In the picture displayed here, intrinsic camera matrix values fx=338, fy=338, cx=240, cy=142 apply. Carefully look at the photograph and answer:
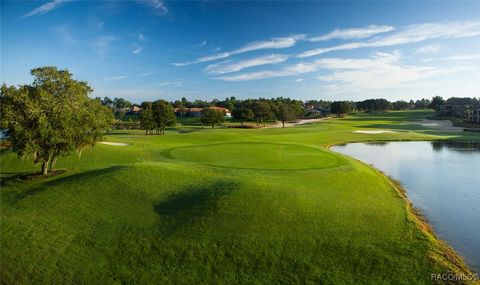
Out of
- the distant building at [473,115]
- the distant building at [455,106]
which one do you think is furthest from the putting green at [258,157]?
the distant building at [455,106]

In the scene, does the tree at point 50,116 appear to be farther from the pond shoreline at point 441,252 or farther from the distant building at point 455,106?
the distant building at point 455,106

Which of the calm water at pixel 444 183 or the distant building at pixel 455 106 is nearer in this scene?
the calm water at pixel 444 183

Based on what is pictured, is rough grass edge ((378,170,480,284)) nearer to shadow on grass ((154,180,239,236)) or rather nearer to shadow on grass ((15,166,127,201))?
shadow on grass ((154,180,239,236))

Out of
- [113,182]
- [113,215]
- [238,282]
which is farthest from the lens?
[113,182]

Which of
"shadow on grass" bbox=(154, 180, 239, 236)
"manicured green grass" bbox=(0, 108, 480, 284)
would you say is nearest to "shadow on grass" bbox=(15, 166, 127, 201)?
"manicured green grass" bbox=(0, 108, 480, 284)

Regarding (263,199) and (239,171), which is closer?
(263,199)

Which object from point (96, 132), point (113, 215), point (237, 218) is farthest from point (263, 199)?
point (96, 132)

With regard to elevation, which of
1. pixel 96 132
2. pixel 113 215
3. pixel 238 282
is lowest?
pixel 238 282

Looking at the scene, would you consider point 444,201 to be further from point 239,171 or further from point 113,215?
point 113,215
